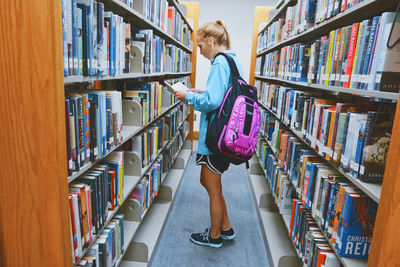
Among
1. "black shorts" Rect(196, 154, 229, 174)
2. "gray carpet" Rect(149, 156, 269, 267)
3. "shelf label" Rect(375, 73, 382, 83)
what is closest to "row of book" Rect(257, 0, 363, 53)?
"shelf label" Rect(375, 73, 382, 83)

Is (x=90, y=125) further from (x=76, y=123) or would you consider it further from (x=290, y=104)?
(x=290, y=104)

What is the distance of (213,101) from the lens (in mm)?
1793

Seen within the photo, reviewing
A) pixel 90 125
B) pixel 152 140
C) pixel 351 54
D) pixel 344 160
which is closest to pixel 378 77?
pixel 351 54

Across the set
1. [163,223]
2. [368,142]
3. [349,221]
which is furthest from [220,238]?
[368,142]

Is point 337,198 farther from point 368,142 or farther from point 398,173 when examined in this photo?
point 398,173

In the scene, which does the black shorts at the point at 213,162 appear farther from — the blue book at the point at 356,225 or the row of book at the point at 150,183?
the blue book at the point at 356,225

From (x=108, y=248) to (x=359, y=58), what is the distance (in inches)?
56.5

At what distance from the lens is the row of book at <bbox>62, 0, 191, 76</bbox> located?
0.96 m

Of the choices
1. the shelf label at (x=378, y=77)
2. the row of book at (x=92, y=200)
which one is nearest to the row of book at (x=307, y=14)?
→ the shelf label at (x=378, y=77)

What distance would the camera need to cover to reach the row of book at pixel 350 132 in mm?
1084

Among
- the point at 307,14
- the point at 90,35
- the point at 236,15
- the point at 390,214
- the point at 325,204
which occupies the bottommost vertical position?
the point at 325,204

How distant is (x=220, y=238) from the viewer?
2268mm

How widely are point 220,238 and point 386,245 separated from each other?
1.59 metres

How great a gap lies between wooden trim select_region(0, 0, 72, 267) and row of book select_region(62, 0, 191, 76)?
6.0 inches
